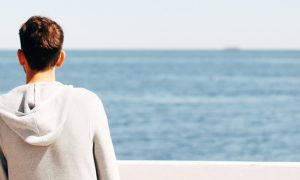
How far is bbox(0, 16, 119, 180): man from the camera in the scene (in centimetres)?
189

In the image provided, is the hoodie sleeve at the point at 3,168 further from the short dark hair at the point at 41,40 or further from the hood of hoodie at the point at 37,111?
the short dark hair at the point at 41,40

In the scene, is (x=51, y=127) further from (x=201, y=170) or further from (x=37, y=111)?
(x=201, y=170)

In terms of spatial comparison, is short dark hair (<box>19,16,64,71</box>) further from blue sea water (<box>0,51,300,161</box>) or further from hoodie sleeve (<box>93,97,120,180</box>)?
blue sea water (<box>0,51,300,161</box>)

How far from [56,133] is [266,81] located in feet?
164

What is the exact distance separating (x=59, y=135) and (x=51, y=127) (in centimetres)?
3

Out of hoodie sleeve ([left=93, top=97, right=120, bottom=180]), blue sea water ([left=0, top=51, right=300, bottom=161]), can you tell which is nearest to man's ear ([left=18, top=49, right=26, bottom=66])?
hoodie sleeve ([left=93, top=97, right=120, bottom=180])

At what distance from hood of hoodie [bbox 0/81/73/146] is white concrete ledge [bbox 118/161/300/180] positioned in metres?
1.46

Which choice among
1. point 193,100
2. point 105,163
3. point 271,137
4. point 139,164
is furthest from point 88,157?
point 193,100

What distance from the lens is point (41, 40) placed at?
1.86 m

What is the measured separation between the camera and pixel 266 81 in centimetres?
5128

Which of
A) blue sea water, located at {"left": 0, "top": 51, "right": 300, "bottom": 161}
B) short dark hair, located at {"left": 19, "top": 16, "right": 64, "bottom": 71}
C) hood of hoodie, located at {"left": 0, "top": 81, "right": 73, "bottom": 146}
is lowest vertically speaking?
blue sea water, located at {"left": 0, "top": 51, "right": 300, "bottom": 161}

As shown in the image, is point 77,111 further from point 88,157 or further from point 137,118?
point 137,118

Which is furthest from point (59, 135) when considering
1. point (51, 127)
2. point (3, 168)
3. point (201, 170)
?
point (201, 170)

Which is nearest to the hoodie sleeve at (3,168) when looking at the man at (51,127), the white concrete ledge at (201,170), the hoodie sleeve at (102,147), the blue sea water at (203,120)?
the man at (51,127)
